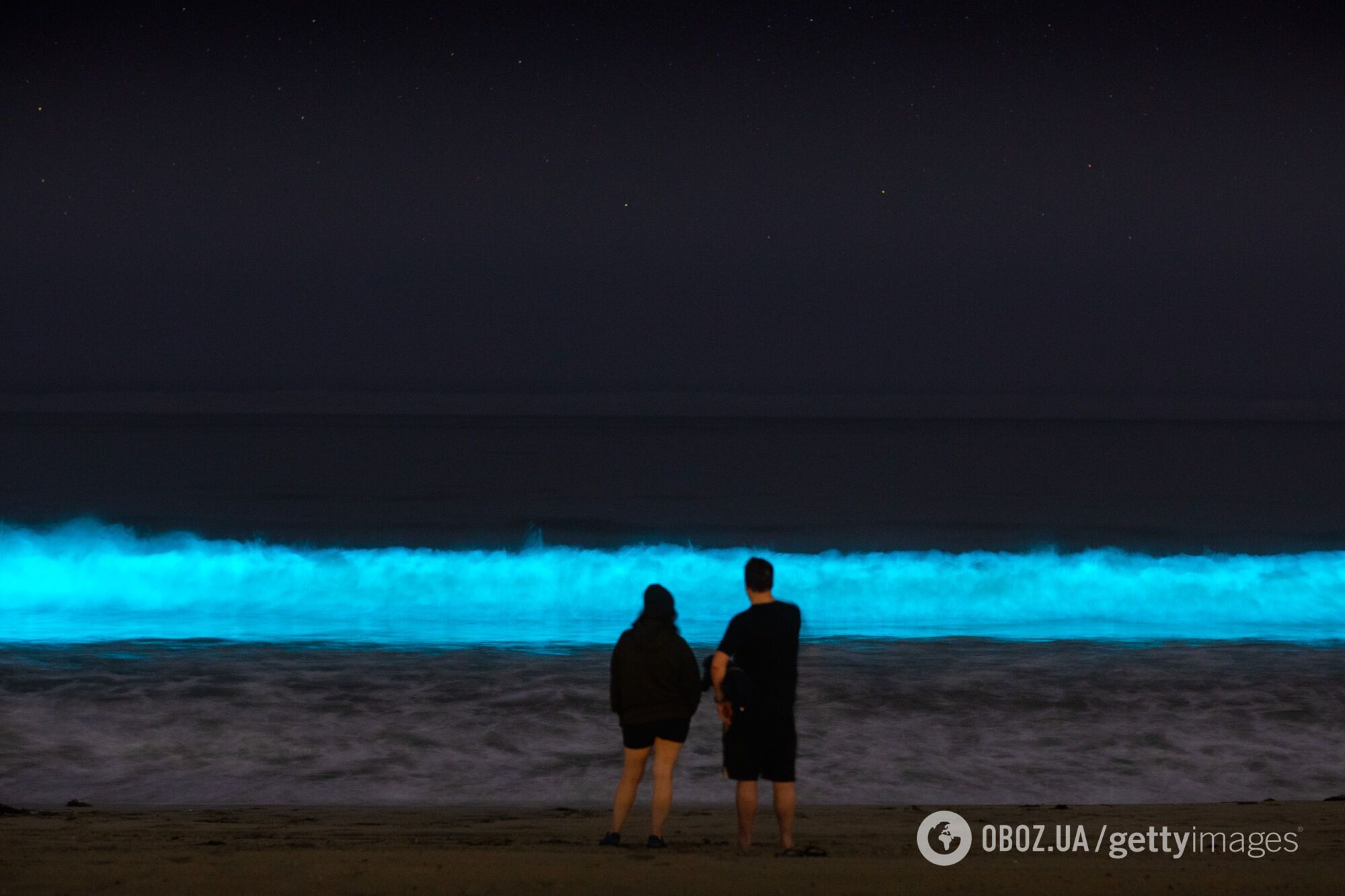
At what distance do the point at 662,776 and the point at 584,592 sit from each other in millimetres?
21360

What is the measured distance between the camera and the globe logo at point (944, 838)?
19.9ft

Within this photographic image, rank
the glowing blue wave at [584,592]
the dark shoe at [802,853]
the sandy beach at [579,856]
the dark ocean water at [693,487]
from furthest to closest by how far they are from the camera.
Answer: the dark ocean water at [693,487] < the glowing blue wave at [584,592] < the dark shoe at [802,853] < the sandy beach at [579,856]

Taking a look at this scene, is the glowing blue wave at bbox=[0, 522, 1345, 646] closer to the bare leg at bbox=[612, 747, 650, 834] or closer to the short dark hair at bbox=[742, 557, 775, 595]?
the bare leg at bbox=[612, 747, 650, 834]

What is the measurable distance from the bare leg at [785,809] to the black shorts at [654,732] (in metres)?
0.58

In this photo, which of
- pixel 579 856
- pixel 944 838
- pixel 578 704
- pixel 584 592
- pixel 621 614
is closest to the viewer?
pixel 579 856

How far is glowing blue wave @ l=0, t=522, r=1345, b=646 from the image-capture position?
18312mm

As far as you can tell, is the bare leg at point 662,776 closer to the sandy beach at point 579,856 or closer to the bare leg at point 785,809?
the sandy beach at point 579,856

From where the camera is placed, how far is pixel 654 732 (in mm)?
6316

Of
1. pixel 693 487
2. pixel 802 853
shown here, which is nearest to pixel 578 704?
pixel 802 853

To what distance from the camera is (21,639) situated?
1569 centimetres

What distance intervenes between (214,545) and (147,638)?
53.6ft

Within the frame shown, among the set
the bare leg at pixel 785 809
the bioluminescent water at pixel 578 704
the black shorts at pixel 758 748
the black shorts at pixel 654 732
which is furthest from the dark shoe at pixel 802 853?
the bioluminescent water at pixel 578 704

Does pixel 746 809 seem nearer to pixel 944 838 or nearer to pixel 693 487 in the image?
pixel 944 838

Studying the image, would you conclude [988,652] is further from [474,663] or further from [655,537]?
[655,537]
